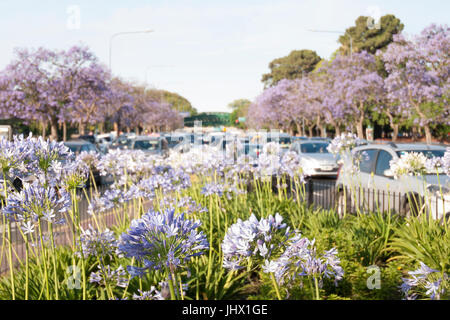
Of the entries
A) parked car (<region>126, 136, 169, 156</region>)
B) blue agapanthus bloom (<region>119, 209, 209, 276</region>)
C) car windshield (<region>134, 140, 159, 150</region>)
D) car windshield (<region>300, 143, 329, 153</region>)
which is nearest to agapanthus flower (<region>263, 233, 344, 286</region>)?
blue agapanthus bloom (<region>119, 209, 209, 276</region>)

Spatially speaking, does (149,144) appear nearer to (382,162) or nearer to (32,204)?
(382,162)

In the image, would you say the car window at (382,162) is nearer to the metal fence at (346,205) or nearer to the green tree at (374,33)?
the metal fence at (346,205)

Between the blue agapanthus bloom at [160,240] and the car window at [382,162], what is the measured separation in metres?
7.26

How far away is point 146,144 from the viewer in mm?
21969

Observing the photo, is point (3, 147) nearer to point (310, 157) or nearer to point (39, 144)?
point (39, 144)

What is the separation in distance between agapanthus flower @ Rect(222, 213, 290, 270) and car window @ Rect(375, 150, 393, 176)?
6.95m

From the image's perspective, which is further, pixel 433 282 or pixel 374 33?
pixel 374 33

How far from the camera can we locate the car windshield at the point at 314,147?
61.4 ft

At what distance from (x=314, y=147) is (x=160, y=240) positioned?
1751cm

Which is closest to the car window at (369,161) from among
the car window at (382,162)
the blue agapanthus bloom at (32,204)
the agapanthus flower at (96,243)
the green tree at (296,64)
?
the car window at (382,162)

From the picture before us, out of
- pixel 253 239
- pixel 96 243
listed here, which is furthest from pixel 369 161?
pixel 253 239
